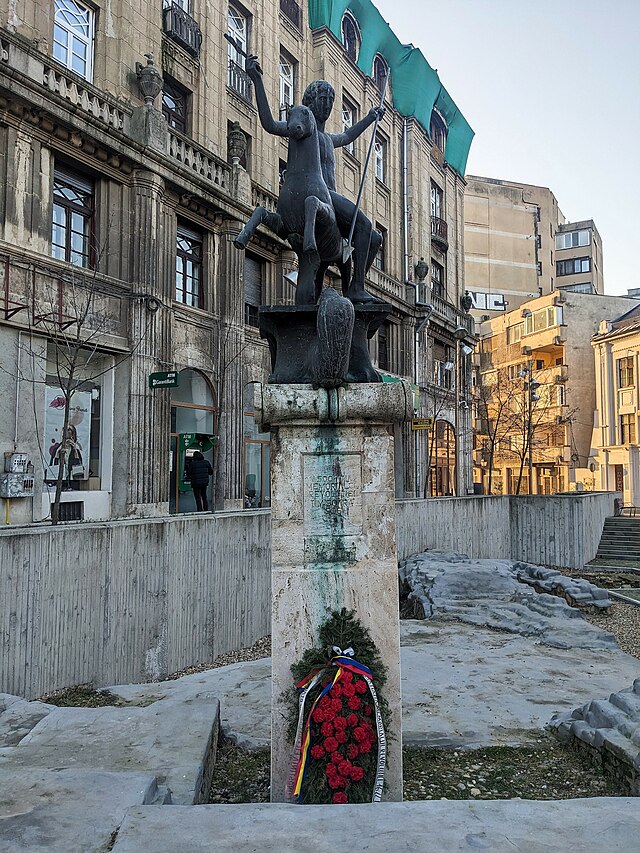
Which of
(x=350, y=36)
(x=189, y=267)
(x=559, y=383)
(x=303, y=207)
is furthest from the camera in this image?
(x=559, y=383)

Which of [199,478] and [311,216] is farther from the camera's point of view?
[199,478]

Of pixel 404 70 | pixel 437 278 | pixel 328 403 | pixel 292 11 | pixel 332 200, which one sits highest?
pixel 404 70

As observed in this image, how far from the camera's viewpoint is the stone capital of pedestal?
15.4 feet

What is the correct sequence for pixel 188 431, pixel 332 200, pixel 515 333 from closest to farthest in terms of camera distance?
pixel 332 200
pixel 188 431
pixel 515 333

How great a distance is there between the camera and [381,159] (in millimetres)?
30281

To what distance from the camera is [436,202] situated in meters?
34.6

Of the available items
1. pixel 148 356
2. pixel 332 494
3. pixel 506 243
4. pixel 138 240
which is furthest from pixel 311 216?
pixel 506 243

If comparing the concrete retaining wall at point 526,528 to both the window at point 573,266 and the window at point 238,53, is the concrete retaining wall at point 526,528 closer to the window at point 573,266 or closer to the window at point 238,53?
the window at point 238,53

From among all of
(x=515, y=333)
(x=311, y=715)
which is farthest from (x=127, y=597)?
(x=515, y=333)

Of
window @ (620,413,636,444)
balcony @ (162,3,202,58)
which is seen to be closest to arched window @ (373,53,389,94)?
balcony @ (162,3,202,58)

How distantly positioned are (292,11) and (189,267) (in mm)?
12322

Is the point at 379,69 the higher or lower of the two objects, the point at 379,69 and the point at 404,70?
the lower

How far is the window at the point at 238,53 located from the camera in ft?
67.9

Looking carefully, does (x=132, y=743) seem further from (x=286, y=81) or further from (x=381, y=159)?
(x=381, y=159)
